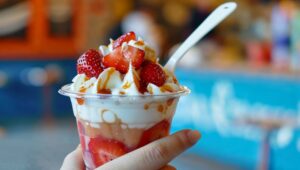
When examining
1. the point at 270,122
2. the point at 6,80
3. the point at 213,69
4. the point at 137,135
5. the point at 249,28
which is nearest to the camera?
the point at 137,135

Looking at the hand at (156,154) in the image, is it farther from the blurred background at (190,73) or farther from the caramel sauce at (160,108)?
the blurred background at (190,73)

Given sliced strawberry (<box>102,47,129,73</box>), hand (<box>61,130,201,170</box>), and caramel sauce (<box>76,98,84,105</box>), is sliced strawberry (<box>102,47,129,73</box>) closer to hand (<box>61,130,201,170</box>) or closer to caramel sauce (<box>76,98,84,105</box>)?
caramel sauce (<box>76,98,84,105</box>)

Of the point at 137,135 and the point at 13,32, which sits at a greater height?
the point at 13,32

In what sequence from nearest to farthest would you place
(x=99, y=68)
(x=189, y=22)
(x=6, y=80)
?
(x=99, y=68)
(x=6, y=80)
(x=189, y=22)

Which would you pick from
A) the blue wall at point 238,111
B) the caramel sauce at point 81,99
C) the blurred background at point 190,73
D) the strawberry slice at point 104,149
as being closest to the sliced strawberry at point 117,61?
the caramel sauce at point 81,99

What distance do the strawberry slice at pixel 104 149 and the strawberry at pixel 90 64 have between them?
20 cm

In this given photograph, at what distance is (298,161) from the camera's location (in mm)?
4594

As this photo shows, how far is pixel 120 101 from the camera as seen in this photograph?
1.36m

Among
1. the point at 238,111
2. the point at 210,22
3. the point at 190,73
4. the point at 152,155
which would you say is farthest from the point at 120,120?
the point at 190,73

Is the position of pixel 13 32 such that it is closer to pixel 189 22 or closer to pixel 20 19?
pixel 20 19

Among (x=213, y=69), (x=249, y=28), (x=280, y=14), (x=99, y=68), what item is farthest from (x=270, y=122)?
(x=249, y=28)

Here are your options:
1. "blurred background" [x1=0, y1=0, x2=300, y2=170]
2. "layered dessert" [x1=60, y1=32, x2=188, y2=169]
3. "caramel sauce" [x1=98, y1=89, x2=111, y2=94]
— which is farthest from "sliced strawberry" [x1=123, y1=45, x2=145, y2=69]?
"blurred background" [x1=0, y1=0, x2=300, y2=170]

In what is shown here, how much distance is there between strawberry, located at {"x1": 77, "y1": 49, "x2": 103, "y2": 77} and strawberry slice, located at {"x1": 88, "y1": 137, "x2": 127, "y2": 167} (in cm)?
20

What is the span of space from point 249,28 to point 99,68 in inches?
299
